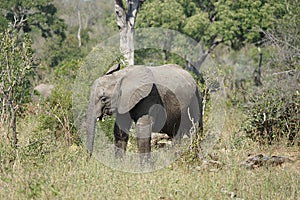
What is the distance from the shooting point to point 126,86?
730 centimetres

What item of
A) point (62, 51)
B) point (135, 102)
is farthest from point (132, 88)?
point (62, 51)

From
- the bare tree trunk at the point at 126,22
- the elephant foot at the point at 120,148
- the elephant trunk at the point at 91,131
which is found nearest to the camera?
the elephant trunk at the point at 91,131

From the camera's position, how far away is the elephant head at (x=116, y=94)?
7223mm

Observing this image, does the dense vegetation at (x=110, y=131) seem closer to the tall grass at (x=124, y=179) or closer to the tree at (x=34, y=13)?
the tall grass at (x=124, y=179)

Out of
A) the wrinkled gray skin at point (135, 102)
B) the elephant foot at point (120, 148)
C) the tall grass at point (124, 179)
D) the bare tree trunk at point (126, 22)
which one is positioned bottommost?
the elephant foot at point (120, 148)

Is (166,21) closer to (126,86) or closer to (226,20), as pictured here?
(226,20)

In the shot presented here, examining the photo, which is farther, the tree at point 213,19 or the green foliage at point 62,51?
the green foliage at point 62,51

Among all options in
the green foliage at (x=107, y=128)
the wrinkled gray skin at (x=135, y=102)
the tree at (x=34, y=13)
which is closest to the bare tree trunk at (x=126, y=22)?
the green foliage at (x=107, y=128)

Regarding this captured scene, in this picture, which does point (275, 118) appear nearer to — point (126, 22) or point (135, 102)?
point (135, 102)

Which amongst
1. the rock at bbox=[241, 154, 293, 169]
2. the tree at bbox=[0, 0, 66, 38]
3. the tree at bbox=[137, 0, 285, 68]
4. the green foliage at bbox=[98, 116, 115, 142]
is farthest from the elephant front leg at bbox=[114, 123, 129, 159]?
the tree at bbox=[0, 0, 66, 38]

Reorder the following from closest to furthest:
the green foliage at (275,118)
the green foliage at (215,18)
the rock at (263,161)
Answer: the rock at (263,161) → the green foliage at (275,118) → the green foliage at (215,18)

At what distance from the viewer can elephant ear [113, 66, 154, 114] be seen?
23.6 feet

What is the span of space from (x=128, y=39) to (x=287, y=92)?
4668mm

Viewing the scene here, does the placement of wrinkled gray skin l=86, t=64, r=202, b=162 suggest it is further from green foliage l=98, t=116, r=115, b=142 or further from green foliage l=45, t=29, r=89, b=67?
green foliage l=45, t=29, r=89, b=67
